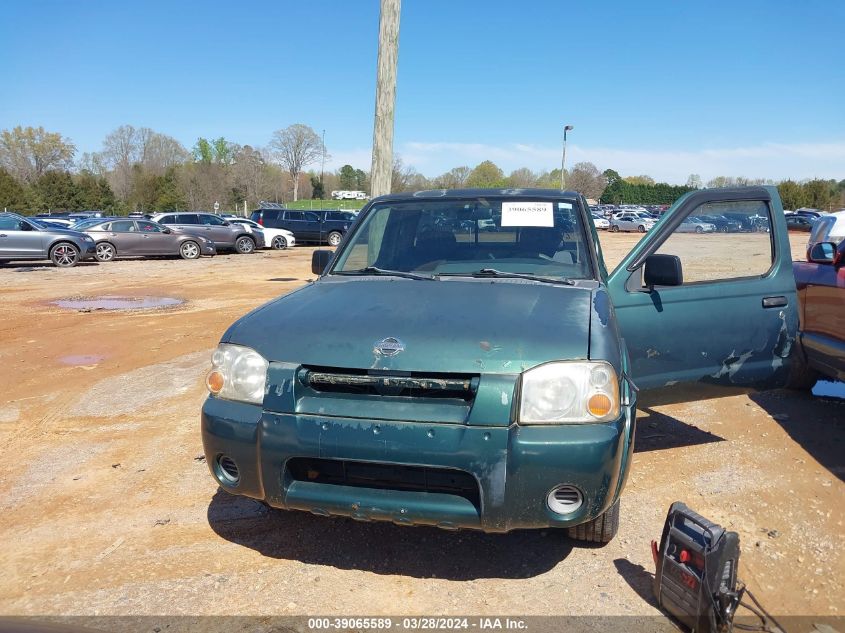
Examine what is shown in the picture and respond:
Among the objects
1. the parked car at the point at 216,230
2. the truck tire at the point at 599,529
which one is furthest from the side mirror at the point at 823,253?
the parked car at the point at 216,230

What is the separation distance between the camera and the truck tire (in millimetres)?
3139

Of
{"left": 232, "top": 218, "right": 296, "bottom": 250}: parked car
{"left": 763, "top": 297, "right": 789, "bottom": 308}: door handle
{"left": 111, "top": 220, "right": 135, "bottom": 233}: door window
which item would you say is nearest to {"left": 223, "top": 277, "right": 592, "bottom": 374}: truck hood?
{"left": 763, "top": 297, "right": 789, "bottom": 308}: door handle

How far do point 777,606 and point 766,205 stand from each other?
2705 millimetres

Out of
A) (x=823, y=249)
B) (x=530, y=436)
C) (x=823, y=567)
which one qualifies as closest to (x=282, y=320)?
(x=530, y=436)

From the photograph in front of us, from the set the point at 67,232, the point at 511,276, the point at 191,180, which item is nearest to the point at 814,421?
the point at 511,276

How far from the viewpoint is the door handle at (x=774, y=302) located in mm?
4191

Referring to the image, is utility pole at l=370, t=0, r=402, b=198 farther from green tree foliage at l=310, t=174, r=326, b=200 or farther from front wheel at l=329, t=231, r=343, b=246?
green tree foliage at l=310, t=174, r=326, b=200

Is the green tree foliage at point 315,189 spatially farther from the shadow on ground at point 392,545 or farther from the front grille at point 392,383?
the front grille at point 392,383

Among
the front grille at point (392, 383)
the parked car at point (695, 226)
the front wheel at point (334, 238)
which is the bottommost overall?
the front wheel at point (334, 238)

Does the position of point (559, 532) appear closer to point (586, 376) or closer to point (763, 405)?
point (586, 376)

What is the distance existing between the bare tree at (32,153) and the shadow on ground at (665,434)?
78.7 meters

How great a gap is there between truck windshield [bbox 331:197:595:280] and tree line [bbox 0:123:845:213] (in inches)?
1513

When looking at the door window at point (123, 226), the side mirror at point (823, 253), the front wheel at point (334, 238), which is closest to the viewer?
the side mirror at point (823, 253)

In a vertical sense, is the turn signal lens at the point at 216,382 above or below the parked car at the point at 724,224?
below
